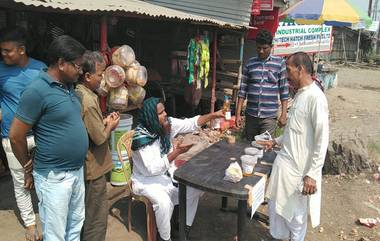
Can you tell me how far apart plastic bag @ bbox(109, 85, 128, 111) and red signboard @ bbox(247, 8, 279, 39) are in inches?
222

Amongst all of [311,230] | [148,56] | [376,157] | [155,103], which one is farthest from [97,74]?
[148,56]

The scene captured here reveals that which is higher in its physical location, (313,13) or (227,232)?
(313,13)

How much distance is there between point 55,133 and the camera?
7.67 feet

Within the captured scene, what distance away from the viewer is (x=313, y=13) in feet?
28.9

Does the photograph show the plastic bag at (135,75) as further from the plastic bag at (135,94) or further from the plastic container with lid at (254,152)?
the plastic container with lid at (254,152)

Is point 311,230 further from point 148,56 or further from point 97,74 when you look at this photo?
point 148,56

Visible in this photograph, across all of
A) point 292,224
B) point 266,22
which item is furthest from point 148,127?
point 266,22

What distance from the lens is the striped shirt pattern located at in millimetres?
4414

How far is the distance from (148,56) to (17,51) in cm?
645

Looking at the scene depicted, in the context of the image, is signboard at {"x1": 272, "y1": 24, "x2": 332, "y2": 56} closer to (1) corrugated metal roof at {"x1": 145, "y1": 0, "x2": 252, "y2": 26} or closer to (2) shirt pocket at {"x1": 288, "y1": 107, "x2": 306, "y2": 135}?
(1) corrugated metal roof at {"x1": 145, "y1": 0, "x2": 252, "y2": 26}

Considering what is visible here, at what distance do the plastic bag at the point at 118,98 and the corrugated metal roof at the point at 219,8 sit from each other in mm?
4846

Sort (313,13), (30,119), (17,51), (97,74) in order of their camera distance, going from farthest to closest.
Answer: (313,13)
(17,51)
(97,74)
(30,119)

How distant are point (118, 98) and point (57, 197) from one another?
2645mm

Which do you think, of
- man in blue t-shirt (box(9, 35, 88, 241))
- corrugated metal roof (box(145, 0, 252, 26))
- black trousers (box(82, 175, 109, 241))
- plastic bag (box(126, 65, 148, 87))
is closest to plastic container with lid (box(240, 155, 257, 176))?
black trousers (box(82, 175, 109, 241))
